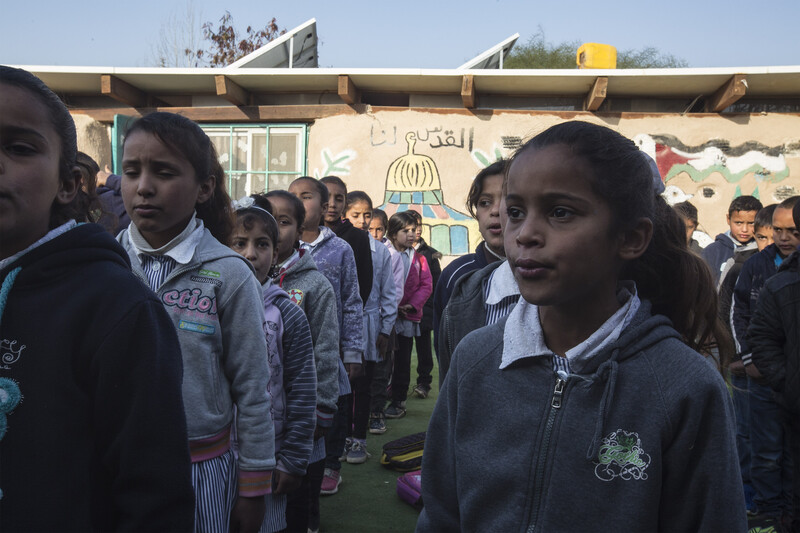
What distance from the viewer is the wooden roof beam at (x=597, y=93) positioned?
898cm

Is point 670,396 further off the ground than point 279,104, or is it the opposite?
point 279,104

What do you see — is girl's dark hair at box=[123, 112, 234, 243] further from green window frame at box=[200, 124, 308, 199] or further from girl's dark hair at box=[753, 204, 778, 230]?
green window frame at box=[200, 124, 308, 199]

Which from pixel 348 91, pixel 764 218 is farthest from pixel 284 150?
pixel 764 218

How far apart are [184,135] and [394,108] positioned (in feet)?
27.2

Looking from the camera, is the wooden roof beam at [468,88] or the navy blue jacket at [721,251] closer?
the navy blue jacket at [721,251]

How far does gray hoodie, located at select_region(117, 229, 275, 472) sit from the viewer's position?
1724mm

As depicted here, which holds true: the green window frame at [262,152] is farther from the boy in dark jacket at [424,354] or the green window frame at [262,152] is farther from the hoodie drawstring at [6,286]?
the hoodie drawstring at [6,286]

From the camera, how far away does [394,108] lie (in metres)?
9.86

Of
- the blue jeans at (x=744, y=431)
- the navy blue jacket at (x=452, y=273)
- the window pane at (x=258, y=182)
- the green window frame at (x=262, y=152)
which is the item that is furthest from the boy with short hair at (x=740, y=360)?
the window pane at (x=258, y=182)

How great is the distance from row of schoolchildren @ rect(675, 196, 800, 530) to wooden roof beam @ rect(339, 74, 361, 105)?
21.3ft

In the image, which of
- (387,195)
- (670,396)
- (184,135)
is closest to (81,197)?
(184,135)

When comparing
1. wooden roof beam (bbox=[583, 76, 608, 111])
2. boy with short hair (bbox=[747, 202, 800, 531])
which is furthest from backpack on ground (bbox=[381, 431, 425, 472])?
wooden roof beam (bbox=[583, 76, 608, 111])

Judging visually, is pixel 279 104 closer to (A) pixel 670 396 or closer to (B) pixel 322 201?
(B) pixel 322 201

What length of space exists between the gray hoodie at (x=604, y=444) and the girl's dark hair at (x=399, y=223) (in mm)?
4987
